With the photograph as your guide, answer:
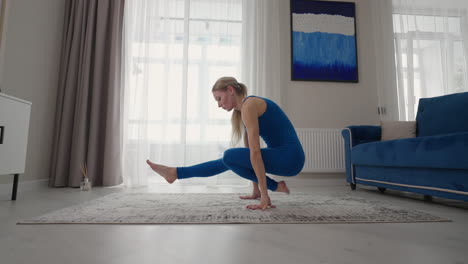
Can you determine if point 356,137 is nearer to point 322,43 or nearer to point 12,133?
point 322,43

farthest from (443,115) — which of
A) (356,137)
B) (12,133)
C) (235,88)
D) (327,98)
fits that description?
(12,133)

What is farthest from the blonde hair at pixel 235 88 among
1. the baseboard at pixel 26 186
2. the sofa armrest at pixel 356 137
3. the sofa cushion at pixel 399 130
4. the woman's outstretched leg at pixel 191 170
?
the baseboard at pixel 26 186

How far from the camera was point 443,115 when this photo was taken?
2270 millimetres

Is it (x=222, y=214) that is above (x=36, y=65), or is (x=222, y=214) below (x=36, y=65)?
below

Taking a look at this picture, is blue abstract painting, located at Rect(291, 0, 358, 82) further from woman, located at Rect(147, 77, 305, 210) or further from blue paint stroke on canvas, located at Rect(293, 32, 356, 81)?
woman, located at Rect(147, 77, 305, 210)

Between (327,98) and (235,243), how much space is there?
294 centimetres

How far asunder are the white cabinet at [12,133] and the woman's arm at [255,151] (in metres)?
1.54

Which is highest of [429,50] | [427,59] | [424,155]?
[429,50]

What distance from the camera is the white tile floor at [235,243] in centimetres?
74

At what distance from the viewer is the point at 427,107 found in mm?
2453

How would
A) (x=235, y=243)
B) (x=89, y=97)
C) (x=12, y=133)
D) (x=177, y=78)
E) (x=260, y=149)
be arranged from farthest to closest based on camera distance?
(x=177, y=78) < (x=89, y=97) < (x=12, y=133) < (x=260, y=149) < (x=235, y=243)

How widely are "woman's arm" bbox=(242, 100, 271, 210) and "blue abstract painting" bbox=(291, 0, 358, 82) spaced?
2.13 m

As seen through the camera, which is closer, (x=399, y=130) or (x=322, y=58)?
(x=399, y=130)

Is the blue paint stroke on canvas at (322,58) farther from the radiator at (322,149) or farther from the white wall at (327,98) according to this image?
the radiator at (322,149)
